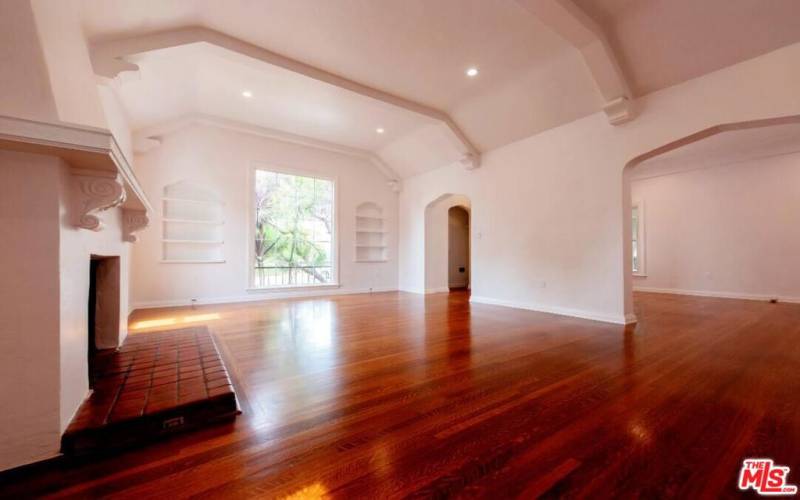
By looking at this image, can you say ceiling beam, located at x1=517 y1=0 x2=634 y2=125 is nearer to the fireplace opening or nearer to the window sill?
the fireplace opening

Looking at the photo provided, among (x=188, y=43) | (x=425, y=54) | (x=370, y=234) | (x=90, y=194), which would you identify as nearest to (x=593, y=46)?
(x=425, y=54)

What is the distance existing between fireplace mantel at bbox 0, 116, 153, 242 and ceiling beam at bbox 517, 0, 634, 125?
11.2 feet

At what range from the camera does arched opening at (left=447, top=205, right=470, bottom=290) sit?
9.36 m

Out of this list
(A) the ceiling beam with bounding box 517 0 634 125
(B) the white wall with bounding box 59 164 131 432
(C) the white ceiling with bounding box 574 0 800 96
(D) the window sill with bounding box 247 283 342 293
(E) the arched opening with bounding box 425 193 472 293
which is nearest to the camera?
(B) the white wall with bounding box 59 164 131 432

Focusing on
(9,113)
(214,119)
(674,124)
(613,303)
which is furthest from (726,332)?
(214,119)

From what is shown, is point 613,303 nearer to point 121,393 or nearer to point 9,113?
point 121,393

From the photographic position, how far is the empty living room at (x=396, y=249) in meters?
1.34

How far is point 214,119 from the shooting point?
5.95 metres

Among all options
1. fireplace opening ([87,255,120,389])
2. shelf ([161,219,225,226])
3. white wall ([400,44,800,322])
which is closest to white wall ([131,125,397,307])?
shelf ([161,219,225,226])

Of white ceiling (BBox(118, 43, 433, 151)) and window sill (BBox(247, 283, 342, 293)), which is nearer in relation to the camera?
white ceiling (BBox(118, 43, 433, 151))

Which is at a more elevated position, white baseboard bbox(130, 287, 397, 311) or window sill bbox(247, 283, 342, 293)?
window sill bbox(247, 283, 342, 293)

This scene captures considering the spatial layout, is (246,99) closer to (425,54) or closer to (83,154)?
(425,54)

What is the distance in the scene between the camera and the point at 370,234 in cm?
830

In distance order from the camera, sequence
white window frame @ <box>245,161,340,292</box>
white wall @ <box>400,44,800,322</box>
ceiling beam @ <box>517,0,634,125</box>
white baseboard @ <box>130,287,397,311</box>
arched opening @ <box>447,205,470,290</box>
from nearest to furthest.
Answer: ceiling beam @ <box>517,0,634,125</box>, white wall @ <box>400,44,800,322</box>, white baseboard @ <box>130,287,397,311</box>, white window frame @ <box>245,161,340,292</box>, arched opening @ <box>447,205,470,290</box>
